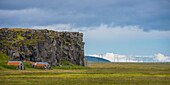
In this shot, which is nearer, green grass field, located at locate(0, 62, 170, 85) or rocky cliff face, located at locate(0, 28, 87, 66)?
green grass field, located at locate(0, 62, 170, 85)

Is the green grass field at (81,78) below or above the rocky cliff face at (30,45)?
below

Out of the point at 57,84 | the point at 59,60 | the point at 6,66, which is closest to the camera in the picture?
the point at 57,84

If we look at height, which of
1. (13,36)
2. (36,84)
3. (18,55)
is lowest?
(36,84)

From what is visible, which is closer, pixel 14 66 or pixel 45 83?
pixel 45 83

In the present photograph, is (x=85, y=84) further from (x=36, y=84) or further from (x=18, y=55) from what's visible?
(x=18, y=55)

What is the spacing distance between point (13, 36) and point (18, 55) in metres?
21.8

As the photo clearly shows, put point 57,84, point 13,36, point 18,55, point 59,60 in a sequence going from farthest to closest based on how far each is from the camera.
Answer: point 59,60 < point 13,36 < point 18,55 < point 57,84

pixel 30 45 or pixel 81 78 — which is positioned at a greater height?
pixel 30 45

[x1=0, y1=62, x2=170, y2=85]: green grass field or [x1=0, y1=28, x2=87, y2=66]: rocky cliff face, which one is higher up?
[x1=0, y1=28, x2=87, y2=66]: rocky cliff face

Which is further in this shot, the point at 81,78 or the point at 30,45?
the point at 30,45

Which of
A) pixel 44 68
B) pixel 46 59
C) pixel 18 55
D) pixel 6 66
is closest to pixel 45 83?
pixel 6 66

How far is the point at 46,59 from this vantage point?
182 meters

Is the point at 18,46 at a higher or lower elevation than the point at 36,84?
→ higher

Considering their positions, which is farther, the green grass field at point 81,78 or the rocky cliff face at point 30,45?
the rocky cliff face at point 30,45
